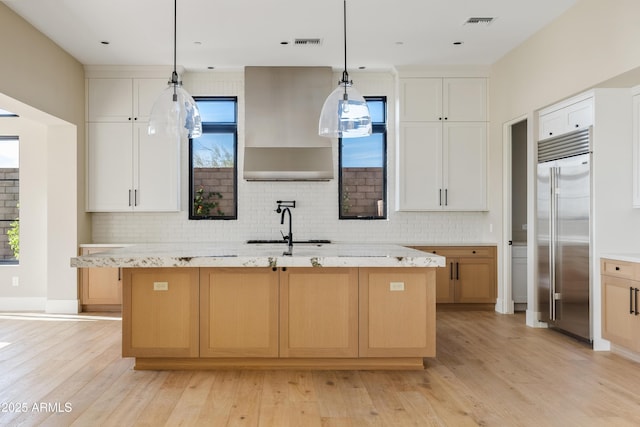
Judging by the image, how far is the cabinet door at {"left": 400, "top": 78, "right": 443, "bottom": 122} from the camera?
6.33 meters

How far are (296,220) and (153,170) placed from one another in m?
1.90

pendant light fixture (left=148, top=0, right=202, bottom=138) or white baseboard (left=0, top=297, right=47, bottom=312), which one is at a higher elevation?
pendant light fixture (left=148, top=0, right=202, bottom=138)

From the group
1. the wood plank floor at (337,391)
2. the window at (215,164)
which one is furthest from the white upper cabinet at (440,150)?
the wood plank floor at (337,391)

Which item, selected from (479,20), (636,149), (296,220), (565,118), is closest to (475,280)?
(565,118)

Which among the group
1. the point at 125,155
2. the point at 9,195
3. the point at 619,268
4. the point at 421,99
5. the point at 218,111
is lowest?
the point at 619,268

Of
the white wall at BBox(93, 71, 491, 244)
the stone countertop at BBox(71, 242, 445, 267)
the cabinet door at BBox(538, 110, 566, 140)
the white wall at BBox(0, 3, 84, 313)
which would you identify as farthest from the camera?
the white wall at BBox(93, 71, 491, 244)

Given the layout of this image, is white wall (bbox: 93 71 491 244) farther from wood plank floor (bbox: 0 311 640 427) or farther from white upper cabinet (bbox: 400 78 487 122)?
wood plank floor (bbox: 0 311 640 427)

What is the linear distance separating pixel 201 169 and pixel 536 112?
13.4ft

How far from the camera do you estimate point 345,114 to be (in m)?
3.61

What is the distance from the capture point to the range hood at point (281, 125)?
6.14 m

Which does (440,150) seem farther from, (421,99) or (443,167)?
(421,99)

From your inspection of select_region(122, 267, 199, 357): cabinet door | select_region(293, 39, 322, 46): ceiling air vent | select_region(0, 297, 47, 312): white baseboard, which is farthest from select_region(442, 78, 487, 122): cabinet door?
select_region(0, 297, 47, 312): white baseboard

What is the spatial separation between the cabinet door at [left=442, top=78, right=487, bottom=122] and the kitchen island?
3294 mm

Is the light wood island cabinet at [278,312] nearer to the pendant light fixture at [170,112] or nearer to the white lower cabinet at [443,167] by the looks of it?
the pendant light fixture at [170,112]
